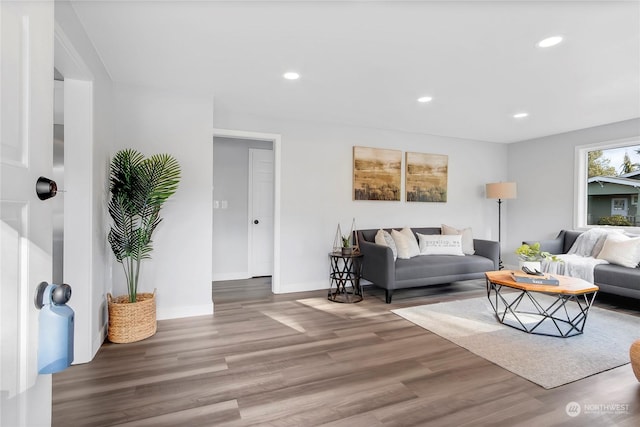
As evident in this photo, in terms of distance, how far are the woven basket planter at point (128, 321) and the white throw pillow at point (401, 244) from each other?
9.85 ft

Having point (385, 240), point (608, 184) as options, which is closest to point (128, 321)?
point (385, 240)

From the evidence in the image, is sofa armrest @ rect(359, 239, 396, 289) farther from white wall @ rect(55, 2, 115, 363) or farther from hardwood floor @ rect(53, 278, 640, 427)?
white wall @ rect(55, 2, 115, 363)

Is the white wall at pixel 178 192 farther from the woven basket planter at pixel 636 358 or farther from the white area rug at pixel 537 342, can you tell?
the woven basket planter at pixel 636 358

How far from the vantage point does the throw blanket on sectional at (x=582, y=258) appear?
395cm

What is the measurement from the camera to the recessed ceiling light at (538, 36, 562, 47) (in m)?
2.34

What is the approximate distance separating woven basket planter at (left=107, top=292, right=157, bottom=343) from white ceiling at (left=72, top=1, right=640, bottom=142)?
2.09 meters

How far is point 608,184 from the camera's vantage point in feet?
15.6

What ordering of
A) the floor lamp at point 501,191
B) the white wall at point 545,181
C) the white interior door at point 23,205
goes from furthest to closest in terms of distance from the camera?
the floor lamp at point 501,191 < the white wall at point 545,181 < the white interior door at point 23,205

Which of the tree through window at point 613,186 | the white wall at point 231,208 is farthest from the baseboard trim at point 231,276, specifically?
the tree through window at point 613,186

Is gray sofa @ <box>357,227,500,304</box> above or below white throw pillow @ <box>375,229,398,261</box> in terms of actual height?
below

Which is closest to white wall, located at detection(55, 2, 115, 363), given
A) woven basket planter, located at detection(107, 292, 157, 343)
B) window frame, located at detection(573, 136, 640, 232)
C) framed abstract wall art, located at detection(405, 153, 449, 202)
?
woven basket planter, located at detection(107, 292, 157, 343)

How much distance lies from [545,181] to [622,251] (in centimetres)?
188

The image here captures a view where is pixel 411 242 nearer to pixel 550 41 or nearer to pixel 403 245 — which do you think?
pixel 403 245

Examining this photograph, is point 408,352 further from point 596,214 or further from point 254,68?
point 596,214
